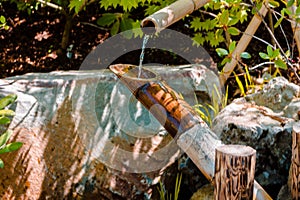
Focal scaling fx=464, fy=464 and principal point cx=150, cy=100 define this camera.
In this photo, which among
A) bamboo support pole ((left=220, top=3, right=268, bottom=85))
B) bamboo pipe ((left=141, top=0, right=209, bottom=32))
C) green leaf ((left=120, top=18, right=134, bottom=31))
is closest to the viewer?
bamboo pipe ((left=141, top=0, right=209, bottom=32))

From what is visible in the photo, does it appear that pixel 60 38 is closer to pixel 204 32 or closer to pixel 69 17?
pixel 69 17

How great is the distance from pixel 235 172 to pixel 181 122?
1.61 feet

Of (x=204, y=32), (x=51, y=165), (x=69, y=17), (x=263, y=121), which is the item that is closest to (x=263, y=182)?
(x=263, y=121)

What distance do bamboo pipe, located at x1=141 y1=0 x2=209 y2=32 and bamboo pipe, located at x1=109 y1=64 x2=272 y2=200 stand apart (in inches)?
12.9

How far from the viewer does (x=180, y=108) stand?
90.8 inches

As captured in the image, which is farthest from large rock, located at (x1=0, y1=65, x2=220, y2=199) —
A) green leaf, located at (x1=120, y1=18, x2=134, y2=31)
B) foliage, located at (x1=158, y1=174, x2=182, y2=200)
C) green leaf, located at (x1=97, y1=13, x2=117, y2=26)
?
green leaf, located at (x1=97, y1=13, x2=117, y2=26)

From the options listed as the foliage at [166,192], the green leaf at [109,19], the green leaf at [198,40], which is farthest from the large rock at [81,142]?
the green leaf at [198,40]

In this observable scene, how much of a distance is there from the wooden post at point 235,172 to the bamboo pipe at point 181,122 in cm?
15

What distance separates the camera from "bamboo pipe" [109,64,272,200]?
83.1 inches

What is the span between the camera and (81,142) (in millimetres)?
2834

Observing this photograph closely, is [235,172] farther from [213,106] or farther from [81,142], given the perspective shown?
[213,106]

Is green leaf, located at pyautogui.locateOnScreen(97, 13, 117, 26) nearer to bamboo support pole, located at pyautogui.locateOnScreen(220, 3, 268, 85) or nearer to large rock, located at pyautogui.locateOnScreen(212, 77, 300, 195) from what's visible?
bamboo support pole, located at pyautogui.locateOnScreen(220, 3, 268, 85)

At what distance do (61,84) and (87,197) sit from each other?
2.33ft

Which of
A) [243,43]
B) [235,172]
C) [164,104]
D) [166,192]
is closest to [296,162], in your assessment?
[235,172]
